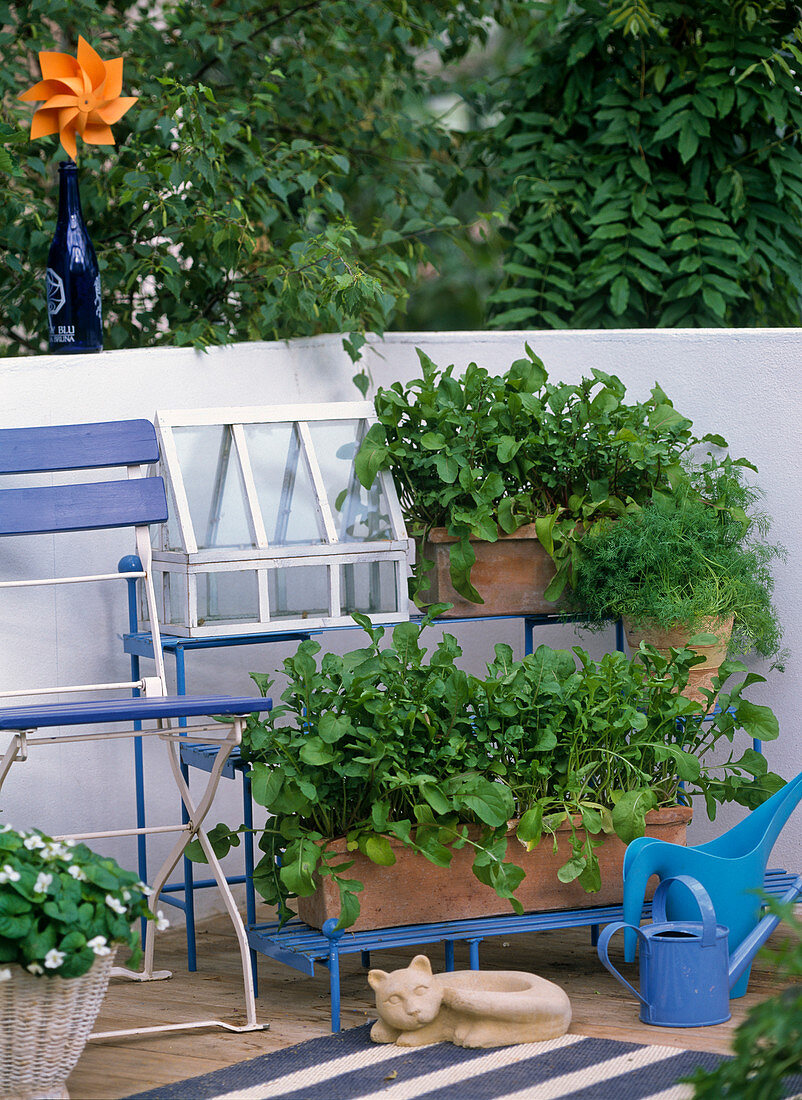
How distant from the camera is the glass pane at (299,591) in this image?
325 centimetres

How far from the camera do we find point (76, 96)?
11.2 ft

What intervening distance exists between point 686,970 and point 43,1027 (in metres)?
1.21

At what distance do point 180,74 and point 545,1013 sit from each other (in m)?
3.09

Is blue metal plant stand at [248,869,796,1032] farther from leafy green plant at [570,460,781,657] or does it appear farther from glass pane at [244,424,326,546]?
glass pane at [244,424,326,546]

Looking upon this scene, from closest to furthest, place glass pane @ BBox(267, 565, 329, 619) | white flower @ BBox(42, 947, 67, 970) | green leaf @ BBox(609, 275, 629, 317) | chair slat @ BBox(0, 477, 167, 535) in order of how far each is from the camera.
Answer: white flower @ BBox(42, 947, 67, 970)
chair slat @ BBox(0, 477, 167, 535)
glass pane @ BBox(267, 565, 329, 619)
green leaf @ BBox(609, 275, 629, 317)

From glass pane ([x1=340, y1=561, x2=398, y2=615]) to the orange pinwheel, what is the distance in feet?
4.01

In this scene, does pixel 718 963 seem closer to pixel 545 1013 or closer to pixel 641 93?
pixel 545 1013

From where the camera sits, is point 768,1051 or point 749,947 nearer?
point 768,1051

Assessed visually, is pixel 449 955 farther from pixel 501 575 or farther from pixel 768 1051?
pixel 768 1051

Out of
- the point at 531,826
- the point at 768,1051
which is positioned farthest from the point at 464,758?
the point at 768,1051

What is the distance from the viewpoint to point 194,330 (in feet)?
12.0

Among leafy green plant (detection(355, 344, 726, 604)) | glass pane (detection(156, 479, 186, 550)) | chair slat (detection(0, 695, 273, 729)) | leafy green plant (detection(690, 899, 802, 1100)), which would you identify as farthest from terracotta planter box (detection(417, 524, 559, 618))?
leafy green plant (detection(690, 899, 802, 1100))

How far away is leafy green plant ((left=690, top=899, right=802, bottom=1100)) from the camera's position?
1.70 meters

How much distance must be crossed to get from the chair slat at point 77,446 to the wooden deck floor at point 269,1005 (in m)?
1.16
